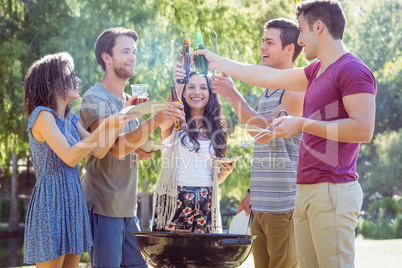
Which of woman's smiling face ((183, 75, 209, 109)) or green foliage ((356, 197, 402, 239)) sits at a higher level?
woman's smiling face ((183, 75, 209, 109))

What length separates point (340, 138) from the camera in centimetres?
225

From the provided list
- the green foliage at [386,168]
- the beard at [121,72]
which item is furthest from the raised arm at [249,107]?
the green foliage at [386,168]

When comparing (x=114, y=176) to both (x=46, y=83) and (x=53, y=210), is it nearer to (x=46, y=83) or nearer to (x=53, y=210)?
(x=53, y=210)

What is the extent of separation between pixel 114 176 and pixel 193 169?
0.56 metres

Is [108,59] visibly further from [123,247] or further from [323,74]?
[323,74]

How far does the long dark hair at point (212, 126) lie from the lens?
11.4 ft

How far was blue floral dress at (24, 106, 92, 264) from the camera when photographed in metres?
2.59

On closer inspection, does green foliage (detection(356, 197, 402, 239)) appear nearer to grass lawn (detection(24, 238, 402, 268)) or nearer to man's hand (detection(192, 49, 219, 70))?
grass lawn (detection(24, 238, 402, 268))

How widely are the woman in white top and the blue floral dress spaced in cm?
64

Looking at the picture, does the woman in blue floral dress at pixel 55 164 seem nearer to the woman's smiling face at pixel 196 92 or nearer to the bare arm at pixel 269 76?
the bare arm at pixel 269 76

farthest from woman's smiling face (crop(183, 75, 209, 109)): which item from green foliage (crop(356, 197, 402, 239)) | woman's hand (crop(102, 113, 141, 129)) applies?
green foliage (crop(356, 197, 402, 239))

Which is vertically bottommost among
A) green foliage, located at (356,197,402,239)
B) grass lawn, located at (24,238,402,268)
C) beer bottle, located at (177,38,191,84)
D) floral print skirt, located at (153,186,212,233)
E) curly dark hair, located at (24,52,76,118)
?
green foliage, located at (356,197,402,239)

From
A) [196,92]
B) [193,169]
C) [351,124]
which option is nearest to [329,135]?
[351,124]

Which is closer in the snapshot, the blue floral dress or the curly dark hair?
the blue floral dress
